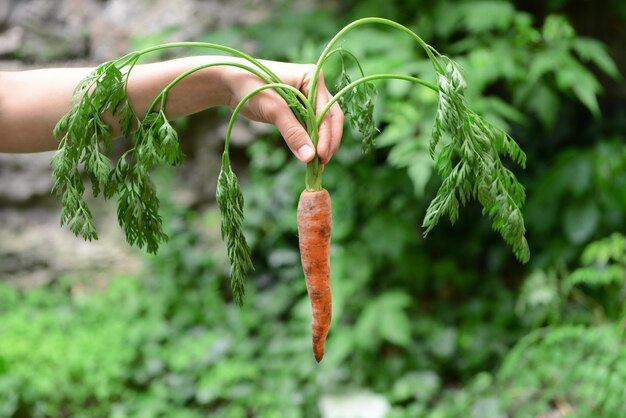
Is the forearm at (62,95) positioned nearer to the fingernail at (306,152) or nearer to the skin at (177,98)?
the skin at (177,98)

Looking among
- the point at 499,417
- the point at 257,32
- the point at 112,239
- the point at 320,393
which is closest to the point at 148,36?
the point at 257,32

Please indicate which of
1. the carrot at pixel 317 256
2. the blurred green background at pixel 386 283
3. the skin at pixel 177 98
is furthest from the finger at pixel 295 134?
the blurred green background at pixel 386 283

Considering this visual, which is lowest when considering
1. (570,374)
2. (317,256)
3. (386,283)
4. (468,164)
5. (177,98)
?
(386,283)

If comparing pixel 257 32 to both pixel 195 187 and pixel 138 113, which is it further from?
pixel 138 113

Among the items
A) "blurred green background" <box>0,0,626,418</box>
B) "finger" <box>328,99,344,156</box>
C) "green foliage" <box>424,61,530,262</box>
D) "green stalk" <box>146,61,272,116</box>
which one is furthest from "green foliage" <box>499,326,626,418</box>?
"green stalk" <box>146,61,272,116</box>

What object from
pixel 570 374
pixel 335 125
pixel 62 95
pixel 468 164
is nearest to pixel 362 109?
pixel 335 125

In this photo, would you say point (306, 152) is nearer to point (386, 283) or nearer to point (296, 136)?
point (296, 136)

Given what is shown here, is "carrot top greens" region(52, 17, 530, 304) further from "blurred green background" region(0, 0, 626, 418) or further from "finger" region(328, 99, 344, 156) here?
"blurred green background" region(0, 0, 626, 418)
